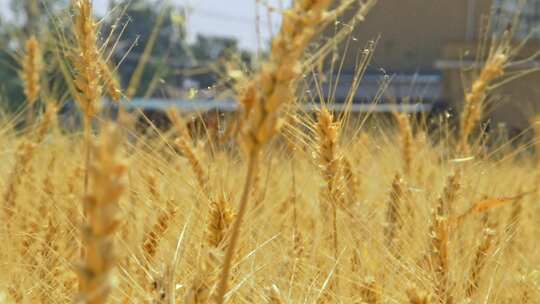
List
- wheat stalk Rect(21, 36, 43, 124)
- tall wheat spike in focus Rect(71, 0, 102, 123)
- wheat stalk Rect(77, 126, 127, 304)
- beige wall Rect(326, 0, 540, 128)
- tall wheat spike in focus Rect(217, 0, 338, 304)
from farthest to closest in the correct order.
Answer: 1. beige wall Rect(326, 0, 540, 128)
2. wheat stalk Rect(21, 36, 43, 124)
3. tall wheat spike in focus Rect(71, 0, 102, 123)
4. tall wheat spike in focus Rect(217, 0, 338, 304)
5. wheat stalk Rect(77, 126, 127, 304)

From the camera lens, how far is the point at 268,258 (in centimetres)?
139

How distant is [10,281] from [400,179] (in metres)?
0.97

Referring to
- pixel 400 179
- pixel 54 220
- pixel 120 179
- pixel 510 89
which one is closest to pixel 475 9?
pixel 510 89

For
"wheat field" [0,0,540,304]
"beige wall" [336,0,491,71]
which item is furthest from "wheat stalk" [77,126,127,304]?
"beige wall" [336,0,491,71]

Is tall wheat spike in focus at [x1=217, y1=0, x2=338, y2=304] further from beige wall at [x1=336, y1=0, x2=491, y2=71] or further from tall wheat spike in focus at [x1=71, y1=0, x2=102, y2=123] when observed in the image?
beige wall at [x1=336, y1=0, x2=491, y2=71]

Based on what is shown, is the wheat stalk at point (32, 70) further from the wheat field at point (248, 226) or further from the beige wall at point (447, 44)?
the beige wall at point (447, 44)

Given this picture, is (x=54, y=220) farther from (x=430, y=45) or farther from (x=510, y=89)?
(x=430, y=45)

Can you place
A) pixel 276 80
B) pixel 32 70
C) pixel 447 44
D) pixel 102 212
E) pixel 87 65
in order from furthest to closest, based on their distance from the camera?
pixel 447 44 < pixel 32 70 < pixel 87 65 < pixel 276 80 < pixel 102 212

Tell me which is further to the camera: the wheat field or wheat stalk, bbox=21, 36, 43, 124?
wheat stalk, bbox=21, 36, 43, 124

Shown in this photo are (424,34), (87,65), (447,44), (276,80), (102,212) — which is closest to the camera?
(102,212)

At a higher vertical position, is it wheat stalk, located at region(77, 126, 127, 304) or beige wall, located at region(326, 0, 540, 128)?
wheat stalk, located at region(77, 126, 127, 304)

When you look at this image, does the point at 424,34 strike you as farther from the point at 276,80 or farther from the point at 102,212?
the point at 102,212

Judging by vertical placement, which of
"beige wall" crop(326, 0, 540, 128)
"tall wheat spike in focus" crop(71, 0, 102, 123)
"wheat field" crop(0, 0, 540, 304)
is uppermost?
"tall wheat spike in focus" crop(71, 0, 102, 123)

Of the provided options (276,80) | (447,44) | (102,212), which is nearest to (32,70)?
(276,80)
